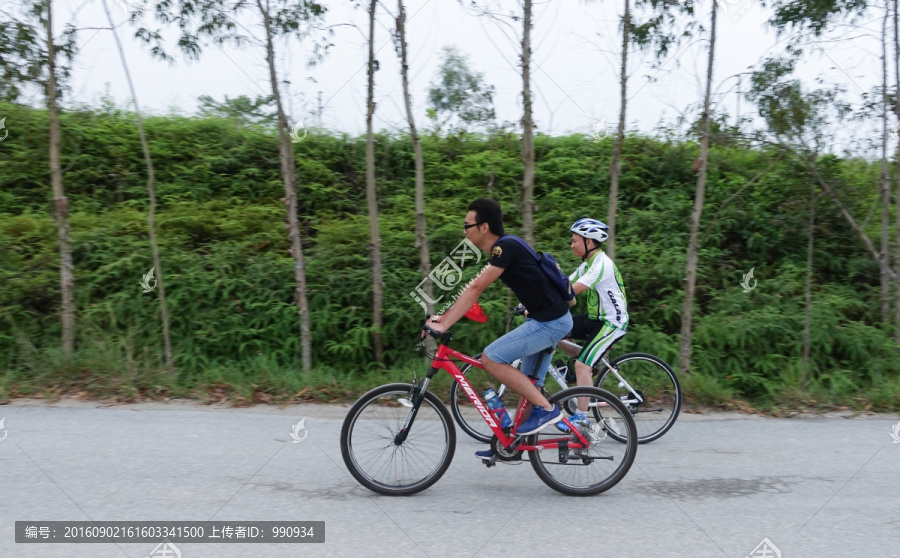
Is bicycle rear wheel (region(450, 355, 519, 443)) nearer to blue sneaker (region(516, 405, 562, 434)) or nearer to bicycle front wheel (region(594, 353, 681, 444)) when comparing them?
bicycle front wheel (region(594, 353, 681, 444))

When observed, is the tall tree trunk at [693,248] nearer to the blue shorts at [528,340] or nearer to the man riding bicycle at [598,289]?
the man riding bicycle at [598,289]

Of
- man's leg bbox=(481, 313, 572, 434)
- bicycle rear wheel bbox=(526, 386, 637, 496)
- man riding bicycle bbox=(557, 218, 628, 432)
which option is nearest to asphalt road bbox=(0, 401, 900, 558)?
bicycle rear wheel bbox=(526, 386, 637, 496)

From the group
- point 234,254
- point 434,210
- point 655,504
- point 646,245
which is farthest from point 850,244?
point 234,254

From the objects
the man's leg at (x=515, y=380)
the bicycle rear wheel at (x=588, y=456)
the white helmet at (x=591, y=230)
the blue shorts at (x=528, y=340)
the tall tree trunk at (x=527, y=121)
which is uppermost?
the tall tree trunk at (x=527, y=121)

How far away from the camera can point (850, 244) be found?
9.66 meters

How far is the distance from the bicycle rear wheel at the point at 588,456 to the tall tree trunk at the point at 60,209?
593 centimetres

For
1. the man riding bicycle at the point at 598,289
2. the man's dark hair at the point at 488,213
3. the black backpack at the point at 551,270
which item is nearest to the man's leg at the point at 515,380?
the black backpack at the point at 551,270

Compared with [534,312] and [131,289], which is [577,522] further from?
[131,289]

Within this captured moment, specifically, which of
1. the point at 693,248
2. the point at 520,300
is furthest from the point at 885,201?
the point at 520,300

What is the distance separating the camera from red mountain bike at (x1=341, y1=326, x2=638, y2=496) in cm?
459

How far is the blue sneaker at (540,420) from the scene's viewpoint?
15.0 feet

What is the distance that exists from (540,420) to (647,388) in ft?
6.19

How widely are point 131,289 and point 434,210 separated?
14.7 feet

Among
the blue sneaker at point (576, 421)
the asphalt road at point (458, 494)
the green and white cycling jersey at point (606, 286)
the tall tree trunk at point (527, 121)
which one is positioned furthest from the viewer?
the tall tree trunk at point (527, 121)
